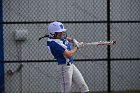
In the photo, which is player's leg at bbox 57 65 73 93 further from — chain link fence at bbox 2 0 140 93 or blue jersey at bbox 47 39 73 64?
chain link fence at bbox 2 0 140 93

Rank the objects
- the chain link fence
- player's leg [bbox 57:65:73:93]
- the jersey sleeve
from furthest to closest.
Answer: the chain link fence, player's leg [bbox 57:65:73:93], the jersey sleeve

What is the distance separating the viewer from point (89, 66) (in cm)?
866

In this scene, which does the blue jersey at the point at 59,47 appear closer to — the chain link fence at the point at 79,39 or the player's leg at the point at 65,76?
the player's leg at the point at 65,76

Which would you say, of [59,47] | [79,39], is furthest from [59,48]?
[79,39]

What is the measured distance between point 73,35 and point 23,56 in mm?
1118

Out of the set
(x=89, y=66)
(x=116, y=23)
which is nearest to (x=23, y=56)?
(x=89, y=66)

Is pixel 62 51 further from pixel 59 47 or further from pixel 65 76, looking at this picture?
pixel 65 76

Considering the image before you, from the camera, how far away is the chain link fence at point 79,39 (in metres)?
8.41

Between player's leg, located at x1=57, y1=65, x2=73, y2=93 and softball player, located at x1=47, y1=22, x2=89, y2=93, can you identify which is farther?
player's leg, located at x1=57, y1=65, x2=73, y2=93

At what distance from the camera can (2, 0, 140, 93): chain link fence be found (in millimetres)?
8414

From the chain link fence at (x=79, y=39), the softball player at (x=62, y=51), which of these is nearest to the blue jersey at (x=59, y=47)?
the softball player at (x=62, y=51)

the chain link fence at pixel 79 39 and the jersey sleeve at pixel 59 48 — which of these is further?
the chain link fence at pixel 79 39

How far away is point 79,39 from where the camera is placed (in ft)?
28.1

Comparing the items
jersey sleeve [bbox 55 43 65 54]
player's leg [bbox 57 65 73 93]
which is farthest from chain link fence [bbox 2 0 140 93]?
jersey sleeve [bbox 55 43 65 54]
